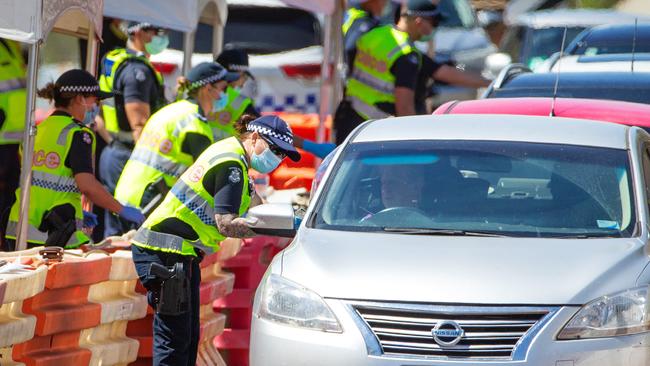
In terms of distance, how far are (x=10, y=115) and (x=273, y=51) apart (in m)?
12.6

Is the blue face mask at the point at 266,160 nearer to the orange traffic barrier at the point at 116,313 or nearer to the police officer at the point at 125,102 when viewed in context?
the orange traffic barrier at the point at 116,313

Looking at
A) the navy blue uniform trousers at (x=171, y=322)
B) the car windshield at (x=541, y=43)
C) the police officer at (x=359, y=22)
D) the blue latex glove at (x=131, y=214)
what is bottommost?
the navy blue uniform trousers at (x=171, y=322)

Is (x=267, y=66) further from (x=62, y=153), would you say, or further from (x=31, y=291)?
(x=31, y=291)

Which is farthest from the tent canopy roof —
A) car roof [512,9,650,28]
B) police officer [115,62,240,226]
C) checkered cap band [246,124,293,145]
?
car roof [512,9,650,28]

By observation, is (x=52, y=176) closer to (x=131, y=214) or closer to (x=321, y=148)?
(x=131, y=214)

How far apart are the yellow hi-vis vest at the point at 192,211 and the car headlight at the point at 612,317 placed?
2.13m

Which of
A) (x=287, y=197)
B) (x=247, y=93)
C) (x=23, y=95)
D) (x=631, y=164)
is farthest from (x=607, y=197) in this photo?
(x=247, y=93)

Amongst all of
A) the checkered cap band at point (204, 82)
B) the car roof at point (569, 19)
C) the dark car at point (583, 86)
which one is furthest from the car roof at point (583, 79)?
the car roof at point (569, 19)

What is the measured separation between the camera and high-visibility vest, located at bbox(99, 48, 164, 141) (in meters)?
12.0

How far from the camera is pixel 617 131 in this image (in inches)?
309

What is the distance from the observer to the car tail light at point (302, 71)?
22.1 meters

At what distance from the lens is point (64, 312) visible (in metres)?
7.70

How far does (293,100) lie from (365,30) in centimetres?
899

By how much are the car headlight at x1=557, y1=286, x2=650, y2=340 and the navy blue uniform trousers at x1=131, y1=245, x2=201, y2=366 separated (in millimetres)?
2342
